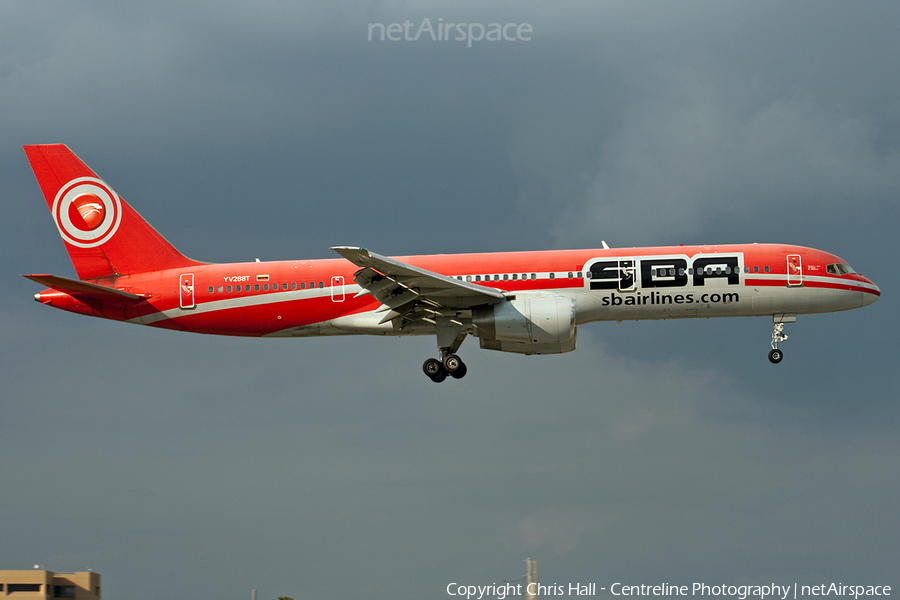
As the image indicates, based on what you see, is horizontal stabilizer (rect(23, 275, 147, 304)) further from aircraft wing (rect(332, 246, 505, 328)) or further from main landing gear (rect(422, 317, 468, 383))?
main landing gear (rect(422, 317, 468, 383))

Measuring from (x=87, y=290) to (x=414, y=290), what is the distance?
13.6 metres

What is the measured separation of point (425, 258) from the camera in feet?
129

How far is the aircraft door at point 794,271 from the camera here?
126ft

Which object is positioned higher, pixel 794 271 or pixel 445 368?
pixel 794 271

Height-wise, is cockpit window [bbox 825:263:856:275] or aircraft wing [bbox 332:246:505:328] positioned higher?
cockpit window [bbox 825:263:856:275]

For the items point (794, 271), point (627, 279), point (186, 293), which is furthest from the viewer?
Answer: point (186, 293)

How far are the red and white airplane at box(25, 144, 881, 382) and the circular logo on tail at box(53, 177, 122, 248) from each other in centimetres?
181

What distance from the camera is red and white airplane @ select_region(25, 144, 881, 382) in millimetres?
36750

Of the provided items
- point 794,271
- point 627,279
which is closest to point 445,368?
point 627,279

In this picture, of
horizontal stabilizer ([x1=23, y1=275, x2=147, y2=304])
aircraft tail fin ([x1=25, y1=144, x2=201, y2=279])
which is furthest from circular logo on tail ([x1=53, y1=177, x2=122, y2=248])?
horizontal stabilizer ([x1=23, y1=275, x2=147, y2=304])

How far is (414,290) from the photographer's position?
36156mm

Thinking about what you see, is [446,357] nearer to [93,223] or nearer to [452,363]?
[452,363]

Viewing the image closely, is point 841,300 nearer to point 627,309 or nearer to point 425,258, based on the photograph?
point 627,309

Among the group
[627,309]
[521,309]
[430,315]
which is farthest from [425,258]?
[627,309]
